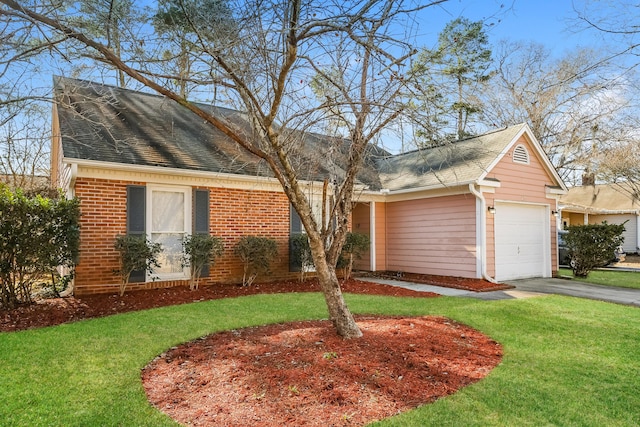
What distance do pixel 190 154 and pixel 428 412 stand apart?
8.46 meters

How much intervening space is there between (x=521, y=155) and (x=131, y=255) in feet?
34.9

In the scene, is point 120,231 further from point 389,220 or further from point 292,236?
→ point 389,220

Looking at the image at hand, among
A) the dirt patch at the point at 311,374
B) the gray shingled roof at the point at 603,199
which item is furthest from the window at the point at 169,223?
the gray shingled roof at the point at 603,199

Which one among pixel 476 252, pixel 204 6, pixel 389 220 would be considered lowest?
pixel 476 252

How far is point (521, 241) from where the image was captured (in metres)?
11.8

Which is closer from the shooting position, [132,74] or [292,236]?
[132,74]

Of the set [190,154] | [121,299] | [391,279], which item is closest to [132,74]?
[121,299]

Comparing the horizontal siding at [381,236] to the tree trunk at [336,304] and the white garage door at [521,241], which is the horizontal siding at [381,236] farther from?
the tree trunk at [336,304]

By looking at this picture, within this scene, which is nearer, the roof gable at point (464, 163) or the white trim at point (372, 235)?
the roof gable at point (464, 163)

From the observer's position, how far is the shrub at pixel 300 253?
10594 mm

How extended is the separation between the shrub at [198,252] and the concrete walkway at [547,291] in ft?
15.0

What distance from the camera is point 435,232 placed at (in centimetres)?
1173

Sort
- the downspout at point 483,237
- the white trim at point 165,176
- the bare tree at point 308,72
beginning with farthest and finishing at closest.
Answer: the downspout at point 483,237
the white trim at point 165,176
the bare tree at point 308,72

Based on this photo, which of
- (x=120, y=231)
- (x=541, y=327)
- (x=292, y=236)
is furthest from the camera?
(x=292, y=236)
